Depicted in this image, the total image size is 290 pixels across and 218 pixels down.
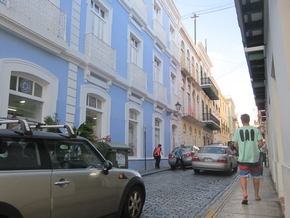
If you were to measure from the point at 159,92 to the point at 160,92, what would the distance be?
0.67 feet

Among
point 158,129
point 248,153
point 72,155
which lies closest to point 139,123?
point 158,129

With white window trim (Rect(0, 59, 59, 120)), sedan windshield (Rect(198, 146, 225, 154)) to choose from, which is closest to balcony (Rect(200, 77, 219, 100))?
sedan windshield (Rect(198, 146, 225, 154))

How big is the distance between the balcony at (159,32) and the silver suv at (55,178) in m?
15.6

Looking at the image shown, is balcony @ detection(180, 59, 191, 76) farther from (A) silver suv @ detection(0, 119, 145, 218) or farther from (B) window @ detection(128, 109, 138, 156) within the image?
(A) silver suv @ detection(0, 119, 145, 218)

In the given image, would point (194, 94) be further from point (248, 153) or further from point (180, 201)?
point (248, 153)

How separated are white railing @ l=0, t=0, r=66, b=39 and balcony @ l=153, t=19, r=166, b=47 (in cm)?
1001

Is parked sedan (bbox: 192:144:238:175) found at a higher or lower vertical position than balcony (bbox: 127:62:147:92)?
lower

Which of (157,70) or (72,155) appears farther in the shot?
(157,70)

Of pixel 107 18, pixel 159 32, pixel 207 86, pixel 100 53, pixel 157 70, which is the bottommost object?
pixel 100 53

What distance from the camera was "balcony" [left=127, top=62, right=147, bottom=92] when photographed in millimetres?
→ 14625

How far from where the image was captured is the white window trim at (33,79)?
7520mm

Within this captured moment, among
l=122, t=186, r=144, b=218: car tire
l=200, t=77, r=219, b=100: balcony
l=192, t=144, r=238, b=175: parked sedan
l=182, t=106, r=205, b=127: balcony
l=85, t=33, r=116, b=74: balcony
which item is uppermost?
l=200, t=77, r=219, b=100: balcony

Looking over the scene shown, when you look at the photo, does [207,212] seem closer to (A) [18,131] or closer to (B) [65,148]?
(B) [65,148]

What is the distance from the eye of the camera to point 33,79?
29.1 feet
